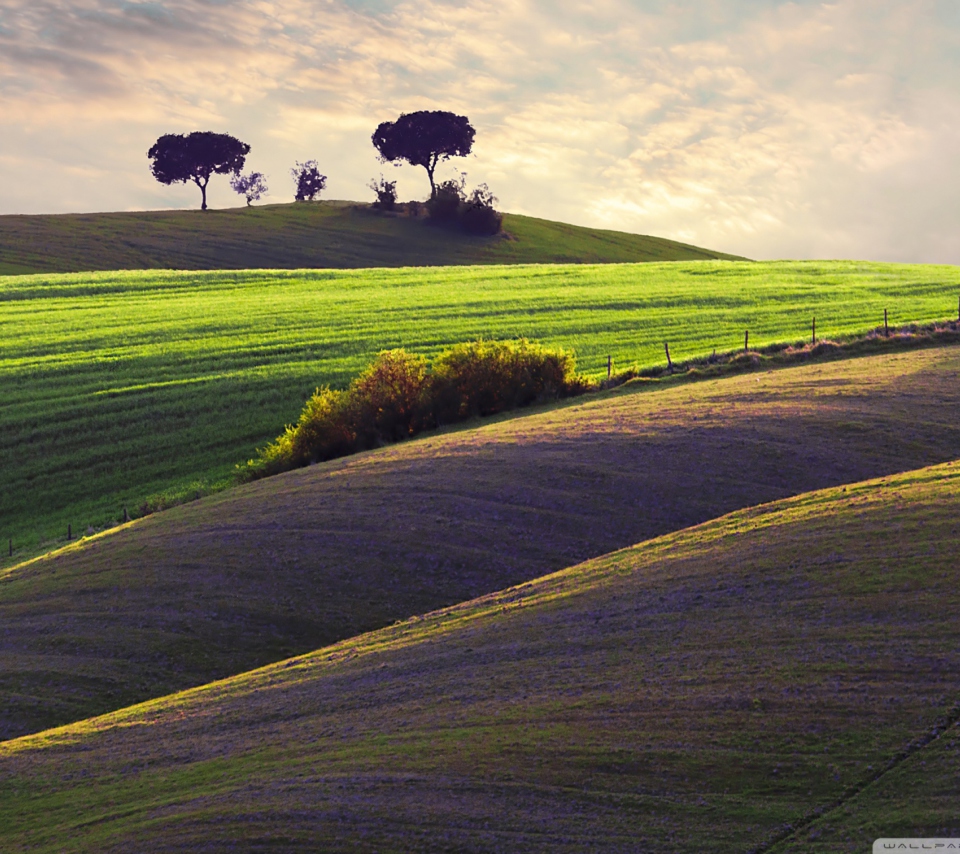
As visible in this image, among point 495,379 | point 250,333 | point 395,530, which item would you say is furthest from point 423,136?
point 395,530

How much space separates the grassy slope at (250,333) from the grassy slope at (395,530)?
919 cm

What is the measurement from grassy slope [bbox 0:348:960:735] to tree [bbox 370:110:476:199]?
109294 mm

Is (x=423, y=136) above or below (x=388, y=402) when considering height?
above

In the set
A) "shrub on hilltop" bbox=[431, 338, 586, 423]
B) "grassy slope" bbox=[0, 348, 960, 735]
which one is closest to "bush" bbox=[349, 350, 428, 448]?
"shrub on hilltop" bbox=[431, 338, 586, 423]

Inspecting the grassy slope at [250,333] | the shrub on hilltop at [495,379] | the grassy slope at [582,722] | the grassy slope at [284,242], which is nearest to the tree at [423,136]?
the grassy slope at [284,242]

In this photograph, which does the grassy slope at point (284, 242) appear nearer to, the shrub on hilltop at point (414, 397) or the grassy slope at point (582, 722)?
the shrub on hilltop at point (414, 397)

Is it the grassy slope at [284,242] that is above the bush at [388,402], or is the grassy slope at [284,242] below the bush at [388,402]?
above

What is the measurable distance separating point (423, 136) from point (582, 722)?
A: 417ft

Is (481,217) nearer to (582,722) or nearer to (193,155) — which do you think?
(193,155)

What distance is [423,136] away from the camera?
131375 millimetres

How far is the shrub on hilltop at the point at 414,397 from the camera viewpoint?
108ft

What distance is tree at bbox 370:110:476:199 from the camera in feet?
431

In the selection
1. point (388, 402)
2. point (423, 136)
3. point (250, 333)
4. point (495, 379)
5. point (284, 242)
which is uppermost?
point (423, 136)

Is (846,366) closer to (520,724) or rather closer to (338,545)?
(338,545)
